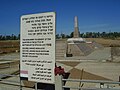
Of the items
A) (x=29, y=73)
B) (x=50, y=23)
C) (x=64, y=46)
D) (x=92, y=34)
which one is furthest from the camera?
(x=92, y=34)

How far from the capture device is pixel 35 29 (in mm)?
5941

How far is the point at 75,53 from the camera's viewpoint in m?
35.5

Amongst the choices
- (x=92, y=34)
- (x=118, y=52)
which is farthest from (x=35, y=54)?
(x=92, y=34)

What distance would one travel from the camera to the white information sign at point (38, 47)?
224 inches

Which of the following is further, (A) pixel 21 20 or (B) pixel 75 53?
(B) pixel 75 53

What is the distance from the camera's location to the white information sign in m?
5.68

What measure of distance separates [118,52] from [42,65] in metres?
32.6

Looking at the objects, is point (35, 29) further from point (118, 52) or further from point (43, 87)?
point (118, 52)

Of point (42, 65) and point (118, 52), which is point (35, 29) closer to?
point (42, 65)

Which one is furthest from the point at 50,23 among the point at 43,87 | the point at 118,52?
the point at 118,52

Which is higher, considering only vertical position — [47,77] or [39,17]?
[39,17]

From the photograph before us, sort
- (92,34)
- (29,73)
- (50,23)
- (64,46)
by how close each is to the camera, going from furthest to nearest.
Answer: (92,34) → (64,46) → (29,73) → (50,23)

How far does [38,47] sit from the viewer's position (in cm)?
587

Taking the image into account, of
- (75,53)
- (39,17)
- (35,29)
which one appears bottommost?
(75,53)
